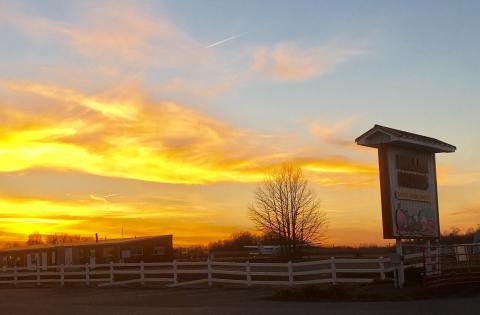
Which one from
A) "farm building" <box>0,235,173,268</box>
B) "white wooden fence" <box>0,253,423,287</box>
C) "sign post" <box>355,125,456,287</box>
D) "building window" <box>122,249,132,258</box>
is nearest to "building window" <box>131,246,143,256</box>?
"farm building" <box>0,235,173,268</box>

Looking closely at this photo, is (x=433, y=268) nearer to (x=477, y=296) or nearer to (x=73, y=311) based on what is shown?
(x=477, y=296)

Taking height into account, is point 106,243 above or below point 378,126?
below

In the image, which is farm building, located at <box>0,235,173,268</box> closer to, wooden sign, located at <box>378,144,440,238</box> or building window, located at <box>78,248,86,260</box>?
building window, located at <box>78,248,86,260</box>

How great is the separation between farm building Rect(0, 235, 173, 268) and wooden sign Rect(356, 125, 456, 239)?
3815cm

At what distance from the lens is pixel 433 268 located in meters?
23.2

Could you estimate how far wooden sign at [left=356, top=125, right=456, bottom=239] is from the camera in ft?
77.2

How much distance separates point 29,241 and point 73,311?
147 meters

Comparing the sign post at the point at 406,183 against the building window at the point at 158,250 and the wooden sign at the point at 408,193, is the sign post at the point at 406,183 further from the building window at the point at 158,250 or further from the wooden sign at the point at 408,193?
the building window at the point at 158,250

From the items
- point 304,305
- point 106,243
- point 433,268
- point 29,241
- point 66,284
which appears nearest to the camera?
point 304,305

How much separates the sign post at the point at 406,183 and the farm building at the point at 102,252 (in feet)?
125

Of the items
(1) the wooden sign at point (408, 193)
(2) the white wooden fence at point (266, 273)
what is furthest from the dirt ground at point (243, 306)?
(1) the wooden sign at point (408, 193)

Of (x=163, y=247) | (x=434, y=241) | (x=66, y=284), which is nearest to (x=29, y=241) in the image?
Result: (x=163, y=247)

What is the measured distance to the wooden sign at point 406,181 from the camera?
2352cm

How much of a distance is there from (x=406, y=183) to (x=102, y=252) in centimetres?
4243
